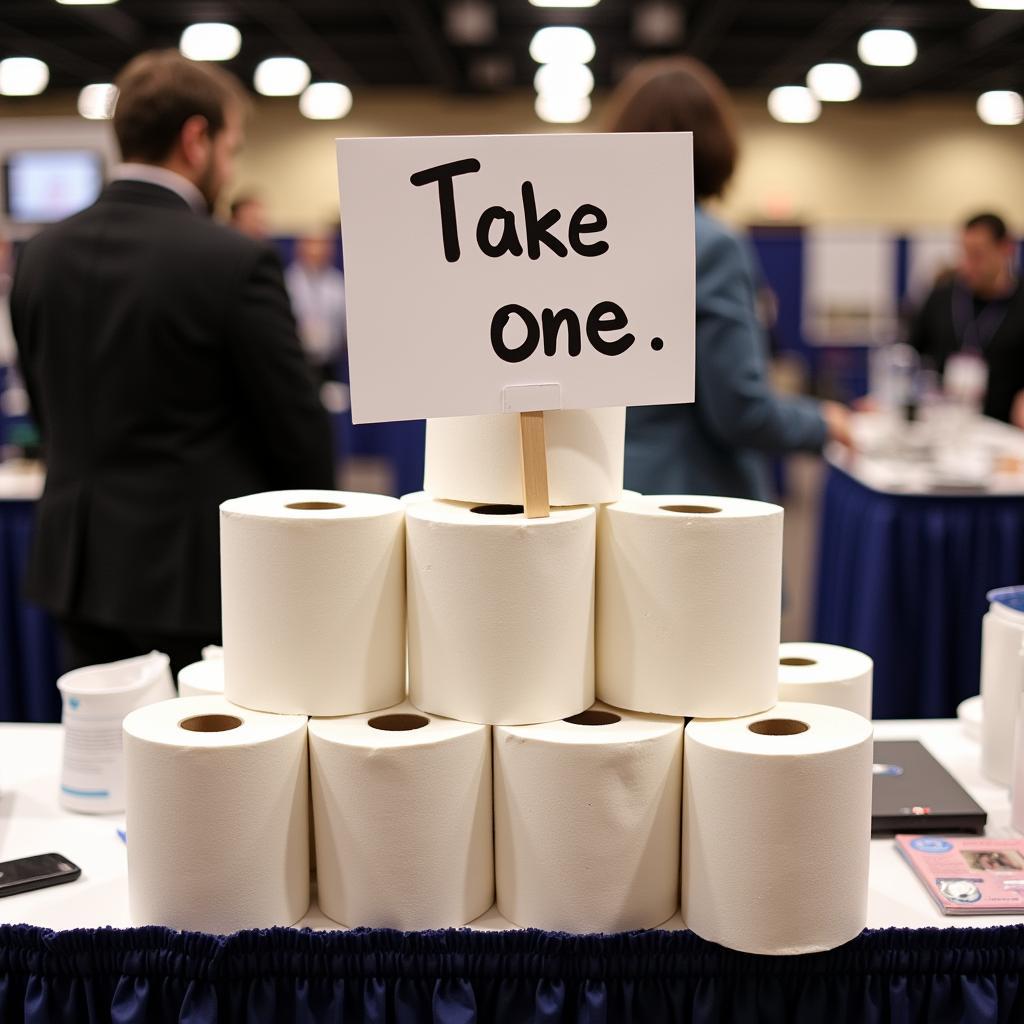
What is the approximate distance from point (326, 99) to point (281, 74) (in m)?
1.26

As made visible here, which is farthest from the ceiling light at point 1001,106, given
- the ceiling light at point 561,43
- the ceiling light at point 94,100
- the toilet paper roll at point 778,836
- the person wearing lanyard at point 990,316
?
the toilet paper roll at point 778,836

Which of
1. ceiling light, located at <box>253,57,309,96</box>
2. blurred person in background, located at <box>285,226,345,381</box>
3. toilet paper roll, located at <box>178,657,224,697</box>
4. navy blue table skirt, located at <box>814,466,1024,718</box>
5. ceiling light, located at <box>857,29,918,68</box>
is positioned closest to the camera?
toilet paper roll, located at <box>178,657,224,697</box>

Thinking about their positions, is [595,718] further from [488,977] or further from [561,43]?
[561,43]

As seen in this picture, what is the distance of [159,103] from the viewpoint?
6.45ft

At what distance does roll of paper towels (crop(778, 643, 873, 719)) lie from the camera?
4.07ft

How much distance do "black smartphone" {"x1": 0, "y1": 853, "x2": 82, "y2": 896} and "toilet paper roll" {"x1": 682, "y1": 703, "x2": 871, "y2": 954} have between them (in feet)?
1.90

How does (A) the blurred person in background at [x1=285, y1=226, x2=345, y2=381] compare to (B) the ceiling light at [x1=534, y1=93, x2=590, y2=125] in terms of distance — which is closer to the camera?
(A) the blurred person in background at [x1=285, y1=226, x2=345, y2=381]

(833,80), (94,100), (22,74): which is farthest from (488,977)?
(94,100)

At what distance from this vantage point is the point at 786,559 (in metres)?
Answer: 6.09

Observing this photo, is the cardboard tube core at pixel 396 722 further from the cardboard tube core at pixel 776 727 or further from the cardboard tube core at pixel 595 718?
the cardboard tube core at pixel 776 727

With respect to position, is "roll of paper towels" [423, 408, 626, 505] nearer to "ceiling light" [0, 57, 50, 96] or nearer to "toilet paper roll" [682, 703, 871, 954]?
"toilet paper roll" [682, 703, 871, 954]

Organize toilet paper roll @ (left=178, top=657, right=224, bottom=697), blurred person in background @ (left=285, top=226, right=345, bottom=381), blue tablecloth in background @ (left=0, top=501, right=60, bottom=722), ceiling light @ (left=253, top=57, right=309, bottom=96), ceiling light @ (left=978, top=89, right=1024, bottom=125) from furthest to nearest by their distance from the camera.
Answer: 1. ceiling light @ (left=978, top=89, right=1024, bottom=125)
2. ceiling light @ (left=253, top=57, right=309, bottom=96)
3. blurred person in background @ (left=285, top=226, right=345, bottom=381)
4. blue tablecloth in background @ (left=0, top=501, right=60, bottom=722)
5. toilet paper roll @ (left=178, top=657, right=224, bottom=697)

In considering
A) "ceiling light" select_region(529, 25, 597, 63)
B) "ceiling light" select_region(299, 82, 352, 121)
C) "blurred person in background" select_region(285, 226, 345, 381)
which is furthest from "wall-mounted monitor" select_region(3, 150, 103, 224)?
"ceiling light" select_region(299, 82, 352, 121)

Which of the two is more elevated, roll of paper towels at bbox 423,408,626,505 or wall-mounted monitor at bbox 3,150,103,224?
wall-mounted monitor at bbox 3,150,103,224
